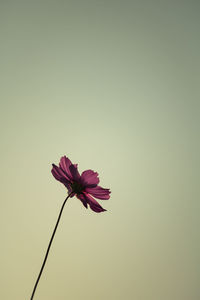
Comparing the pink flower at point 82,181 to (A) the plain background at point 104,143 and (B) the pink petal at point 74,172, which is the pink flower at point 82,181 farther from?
(A) the plain background at point 104,143

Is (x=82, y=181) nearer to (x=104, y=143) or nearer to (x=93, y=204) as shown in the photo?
(x=93, y=204)

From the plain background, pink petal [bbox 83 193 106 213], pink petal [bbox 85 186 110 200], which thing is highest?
the plain background

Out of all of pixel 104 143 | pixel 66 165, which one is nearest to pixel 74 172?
pixel 66 165

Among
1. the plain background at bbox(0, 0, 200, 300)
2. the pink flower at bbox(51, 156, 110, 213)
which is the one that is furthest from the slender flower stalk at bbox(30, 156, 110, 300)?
the plain background at bbox(0, 0, 200, 300)

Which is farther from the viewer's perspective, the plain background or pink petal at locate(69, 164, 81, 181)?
the plain background

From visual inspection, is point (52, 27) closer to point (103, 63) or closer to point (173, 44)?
point (103, 63)

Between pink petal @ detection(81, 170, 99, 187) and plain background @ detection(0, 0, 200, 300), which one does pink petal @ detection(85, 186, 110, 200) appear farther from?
plain background @ detection(0, 0, 200, 300)

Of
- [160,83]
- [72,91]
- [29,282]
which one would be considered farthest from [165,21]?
[29,282]
